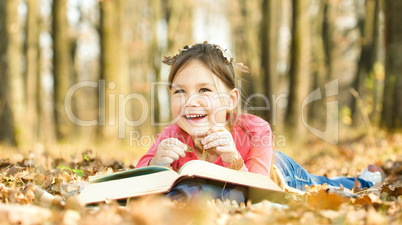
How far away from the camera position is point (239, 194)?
2227 millimetres

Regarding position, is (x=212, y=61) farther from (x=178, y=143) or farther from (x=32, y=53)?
(x=32, y=53)

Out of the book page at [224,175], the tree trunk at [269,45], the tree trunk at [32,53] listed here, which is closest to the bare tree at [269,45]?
the tree trunk at [269,45]

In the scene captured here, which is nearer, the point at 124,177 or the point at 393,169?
the point at 124,177

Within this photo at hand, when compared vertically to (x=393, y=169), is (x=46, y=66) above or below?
above

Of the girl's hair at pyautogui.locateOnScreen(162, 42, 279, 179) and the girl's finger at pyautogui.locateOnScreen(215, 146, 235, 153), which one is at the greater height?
the girl's hair at pyautogui.locateOnScreen(162, 42, 279, 179)

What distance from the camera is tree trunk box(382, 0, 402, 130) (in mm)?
6598

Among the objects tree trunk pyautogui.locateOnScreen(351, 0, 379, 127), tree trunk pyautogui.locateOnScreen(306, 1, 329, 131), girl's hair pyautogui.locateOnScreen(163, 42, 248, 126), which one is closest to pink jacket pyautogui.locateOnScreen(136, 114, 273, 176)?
girl's hair pyautogui.locateOnScreen(163, 42, 248, 126)

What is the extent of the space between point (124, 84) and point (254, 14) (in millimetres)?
14100

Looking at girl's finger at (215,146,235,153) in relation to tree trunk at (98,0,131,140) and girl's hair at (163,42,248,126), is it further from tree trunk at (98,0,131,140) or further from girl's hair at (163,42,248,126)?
tree trunk at (98,0,131,140)

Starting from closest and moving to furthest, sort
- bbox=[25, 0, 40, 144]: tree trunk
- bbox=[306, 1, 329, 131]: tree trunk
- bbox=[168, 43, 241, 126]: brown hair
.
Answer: bbox=[168, 43, 241, 126]: brown hair
bbox=[25, 0, 40, 144]: tree trunk
bbox=[306, 1, 329, 131]: tree trunk

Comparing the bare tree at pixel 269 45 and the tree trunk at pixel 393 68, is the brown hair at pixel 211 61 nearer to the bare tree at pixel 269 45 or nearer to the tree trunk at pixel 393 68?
the tree trunk at pixel 393 68

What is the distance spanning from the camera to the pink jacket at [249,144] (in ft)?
8.86

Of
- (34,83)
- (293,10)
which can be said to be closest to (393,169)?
(293,10)

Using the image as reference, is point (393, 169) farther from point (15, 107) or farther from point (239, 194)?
point (15, 107)
